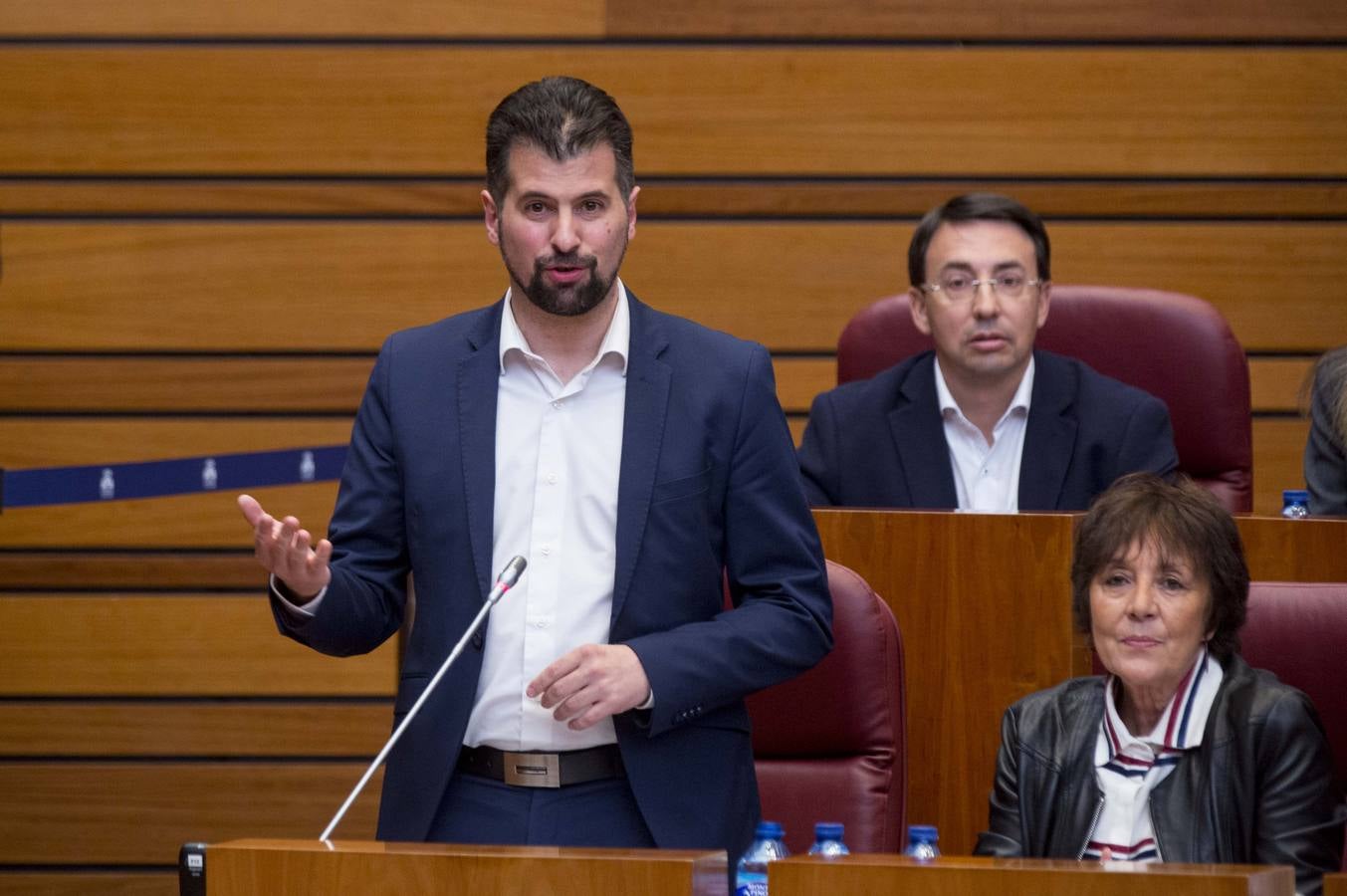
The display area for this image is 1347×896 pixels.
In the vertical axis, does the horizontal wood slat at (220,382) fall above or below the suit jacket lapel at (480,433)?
above

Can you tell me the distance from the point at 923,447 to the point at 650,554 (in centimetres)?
128

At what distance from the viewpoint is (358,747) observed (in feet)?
14.1

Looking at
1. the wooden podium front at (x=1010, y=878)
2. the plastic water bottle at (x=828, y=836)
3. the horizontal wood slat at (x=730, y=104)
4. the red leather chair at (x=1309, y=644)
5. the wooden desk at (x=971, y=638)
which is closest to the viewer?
the wooden podium front at (x=1010, y=878)

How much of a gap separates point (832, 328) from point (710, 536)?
228 centimetres

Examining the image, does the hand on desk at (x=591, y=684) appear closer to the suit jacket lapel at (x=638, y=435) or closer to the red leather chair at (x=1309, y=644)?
the suit jacket lapel at (x=638, y=435)

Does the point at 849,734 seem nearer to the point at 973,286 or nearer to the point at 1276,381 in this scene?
the point at 973,286

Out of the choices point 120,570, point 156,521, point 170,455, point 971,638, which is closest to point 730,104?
point 170,455

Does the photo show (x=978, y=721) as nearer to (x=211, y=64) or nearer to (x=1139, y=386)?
(x=1139, y=386)

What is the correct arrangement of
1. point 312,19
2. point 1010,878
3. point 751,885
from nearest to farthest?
point 1010,878 < point 751,885 < point 312,19

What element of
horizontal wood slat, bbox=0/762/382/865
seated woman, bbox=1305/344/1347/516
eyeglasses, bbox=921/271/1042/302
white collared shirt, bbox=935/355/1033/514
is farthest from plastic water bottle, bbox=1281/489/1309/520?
horizontal wood slat, bbox=0/762/382/865

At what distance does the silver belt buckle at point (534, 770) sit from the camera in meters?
1.95

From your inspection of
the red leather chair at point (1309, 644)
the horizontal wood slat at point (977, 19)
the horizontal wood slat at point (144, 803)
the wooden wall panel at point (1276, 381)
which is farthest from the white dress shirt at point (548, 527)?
the wooden wall panel at point (1276, 381)

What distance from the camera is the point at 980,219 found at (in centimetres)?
336

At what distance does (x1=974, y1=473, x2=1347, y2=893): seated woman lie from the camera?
195 cm
